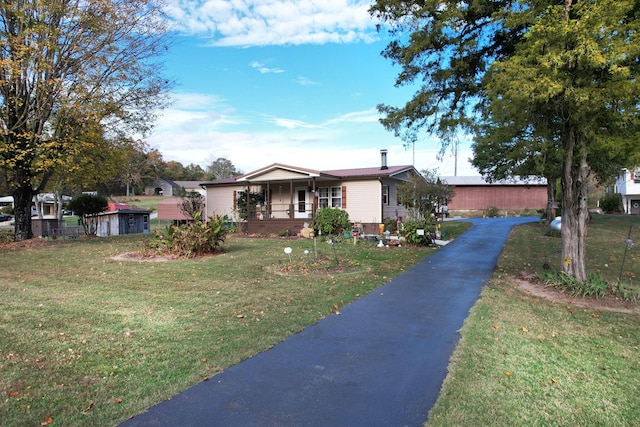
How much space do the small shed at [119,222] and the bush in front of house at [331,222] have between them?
1473cm

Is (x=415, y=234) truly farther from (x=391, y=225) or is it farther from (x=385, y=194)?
(x=385, y=194)

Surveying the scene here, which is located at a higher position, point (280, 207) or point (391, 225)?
point (280, 207)

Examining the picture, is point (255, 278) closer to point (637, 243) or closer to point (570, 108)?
point (570, 108)

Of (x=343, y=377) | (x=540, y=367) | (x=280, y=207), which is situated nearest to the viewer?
(x=343, y=377)

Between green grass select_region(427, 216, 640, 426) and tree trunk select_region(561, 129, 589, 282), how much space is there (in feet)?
3.96

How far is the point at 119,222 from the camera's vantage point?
25094 millimetres

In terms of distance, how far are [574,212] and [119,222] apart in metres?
25.4

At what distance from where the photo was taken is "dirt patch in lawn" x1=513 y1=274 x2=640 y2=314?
588 cm

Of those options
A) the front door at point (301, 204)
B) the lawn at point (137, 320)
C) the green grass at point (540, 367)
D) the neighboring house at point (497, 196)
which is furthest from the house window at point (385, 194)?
the neighboring house at point (497, 196)

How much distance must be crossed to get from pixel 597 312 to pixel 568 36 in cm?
408

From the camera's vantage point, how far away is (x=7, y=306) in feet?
18.8

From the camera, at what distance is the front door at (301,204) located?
20.8 metres

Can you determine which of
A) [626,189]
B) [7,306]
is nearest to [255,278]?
[7,306]

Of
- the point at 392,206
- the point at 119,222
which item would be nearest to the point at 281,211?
the point at 392,206
